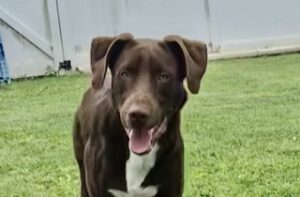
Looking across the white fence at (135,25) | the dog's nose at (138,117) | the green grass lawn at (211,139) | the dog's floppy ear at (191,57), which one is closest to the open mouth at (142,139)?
the dog's nose at (138,117)

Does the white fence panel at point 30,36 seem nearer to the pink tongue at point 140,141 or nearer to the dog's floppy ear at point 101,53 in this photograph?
the dog's floppy ear at point 101,53

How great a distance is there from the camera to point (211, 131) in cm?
680

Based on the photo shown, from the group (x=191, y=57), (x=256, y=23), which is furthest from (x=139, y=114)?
(x=256, y=23)

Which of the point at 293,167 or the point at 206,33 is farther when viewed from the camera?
the point at 206,33

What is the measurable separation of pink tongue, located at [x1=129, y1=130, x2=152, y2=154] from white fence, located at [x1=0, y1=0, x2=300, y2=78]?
31.8 ft

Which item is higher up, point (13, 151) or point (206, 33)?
point (13, 151)

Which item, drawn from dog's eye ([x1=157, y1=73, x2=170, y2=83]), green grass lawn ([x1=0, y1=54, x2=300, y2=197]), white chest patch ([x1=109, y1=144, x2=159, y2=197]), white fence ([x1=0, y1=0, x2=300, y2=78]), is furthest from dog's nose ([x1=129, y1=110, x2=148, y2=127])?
white fence ([x1=0, y1=0, x2=300, y2=78])

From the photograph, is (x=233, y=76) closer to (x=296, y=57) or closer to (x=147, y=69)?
(x=296, y=57)

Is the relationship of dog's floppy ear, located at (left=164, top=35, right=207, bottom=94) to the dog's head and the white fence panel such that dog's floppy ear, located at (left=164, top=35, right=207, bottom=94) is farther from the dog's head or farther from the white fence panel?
the white fence panel

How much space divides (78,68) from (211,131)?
6.38 meters

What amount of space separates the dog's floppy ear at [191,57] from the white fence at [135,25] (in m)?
9.59

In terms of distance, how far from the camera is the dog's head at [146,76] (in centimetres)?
318

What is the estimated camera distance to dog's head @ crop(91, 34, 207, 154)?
125 inches

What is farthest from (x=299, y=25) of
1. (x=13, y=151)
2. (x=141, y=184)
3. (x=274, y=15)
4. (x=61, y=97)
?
(x=141, y=184)
